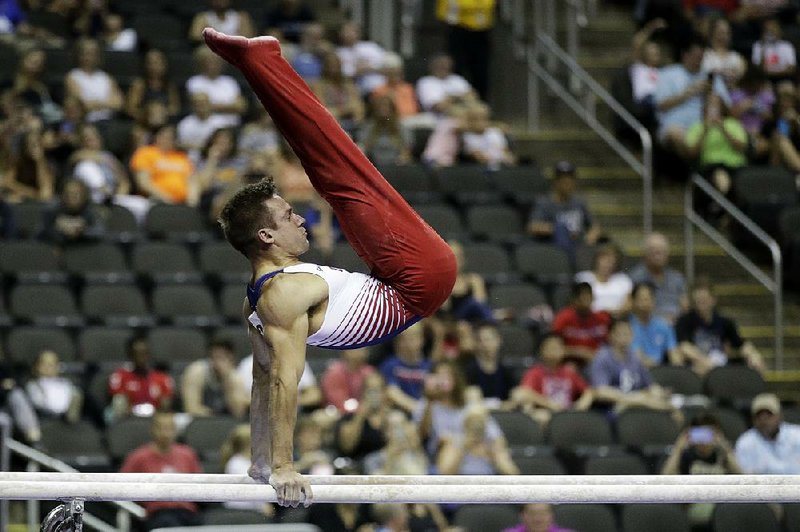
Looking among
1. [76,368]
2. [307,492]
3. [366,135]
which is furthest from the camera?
[366,135]

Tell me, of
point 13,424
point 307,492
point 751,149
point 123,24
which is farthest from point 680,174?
point 307,492

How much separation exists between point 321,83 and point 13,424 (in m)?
4.08

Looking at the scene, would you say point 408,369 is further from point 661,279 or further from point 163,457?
point 661,279

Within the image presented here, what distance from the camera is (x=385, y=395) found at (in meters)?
8.33

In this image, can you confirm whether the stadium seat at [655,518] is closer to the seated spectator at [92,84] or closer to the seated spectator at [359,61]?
the seated spectator at [359,61]

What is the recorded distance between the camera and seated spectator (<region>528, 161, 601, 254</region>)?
403 inches

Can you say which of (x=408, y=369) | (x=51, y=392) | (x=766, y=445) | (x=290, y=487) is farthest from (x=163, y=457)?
(x=766, y=445)

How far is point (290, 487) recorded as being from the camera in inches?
172

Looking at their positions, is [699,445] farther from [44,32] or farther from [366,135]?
[44,32]

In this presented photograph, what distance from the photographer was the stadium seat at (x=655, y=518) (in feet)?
→ 25.9

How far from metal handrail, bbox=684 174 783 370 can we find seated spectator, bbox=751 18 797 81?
4.67 feet

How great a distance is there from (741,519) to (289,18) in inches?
240

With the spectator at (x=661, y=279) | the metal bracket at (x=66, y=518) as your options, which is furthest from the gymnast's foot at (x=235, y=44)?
the spectator at (x=661, y=279)

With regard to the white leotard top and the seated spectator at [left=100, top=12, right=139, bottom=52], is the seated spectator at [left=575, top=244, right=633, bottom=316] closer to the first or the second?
the seated spectator at [left=100, top=12, right=139, bottom=52]
